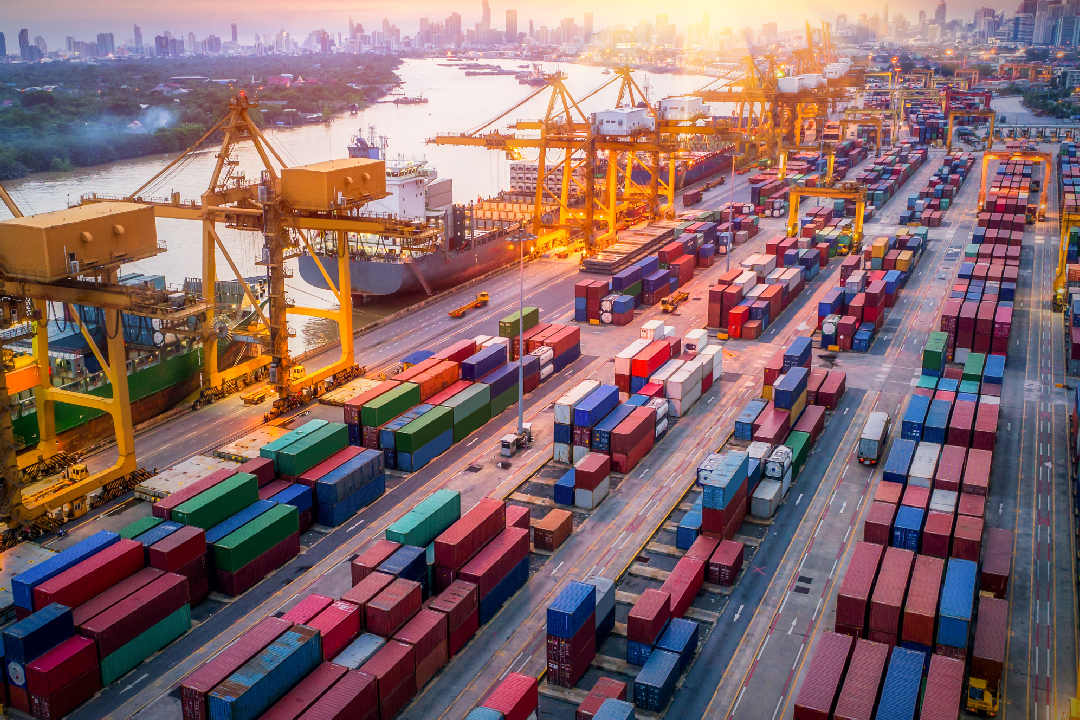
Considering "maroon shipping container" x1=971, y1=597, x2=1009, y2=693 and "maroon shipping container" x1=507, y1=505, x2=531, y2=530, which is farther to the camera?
"maroon shipping container" x1=507, y1=505, x2=531, y2=530

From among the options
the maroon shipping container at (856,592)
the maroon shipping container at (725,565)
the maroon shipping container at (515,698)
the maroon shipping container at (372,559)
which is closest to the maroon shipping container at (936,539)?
the maroon shipping container at (856,592)

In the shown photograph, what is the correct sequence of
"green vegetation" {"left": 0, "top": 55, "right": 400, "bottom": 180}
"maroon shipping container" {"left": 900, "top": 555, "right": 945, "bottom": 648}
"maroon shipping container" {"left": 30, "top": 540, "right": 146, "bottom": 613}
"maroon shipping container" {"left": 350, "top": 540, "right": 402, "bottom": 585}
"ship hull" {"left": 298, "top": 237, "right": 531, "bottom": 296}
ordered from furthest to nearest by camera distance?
"green vegetation" {"left": 0, "top": 55, "right": 400, "bottom": 180} < "ship hull" {"left": 298, "top": 237, "right": 531, "bottom": 296} < "maroon shipping container" {"left": 350, "top": 540, "right": 402, "bottom": 585} < "maroon shipping container" {"left": 30, "top": 540, "right": 146, "bottom": 613} < "maroon shipping container" {"left": 900, "top": 555, "right": 945, "bottom": 648}

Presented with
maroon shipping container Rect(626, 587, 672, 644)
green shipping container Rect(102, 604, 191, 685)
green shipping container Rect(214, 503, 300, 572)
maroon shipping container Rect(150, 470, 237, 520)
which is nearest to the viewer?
green shipping container Rect(102, 604, 191, 685)

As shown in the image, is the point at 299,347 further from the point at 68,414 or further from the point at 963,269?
the point at 963,269

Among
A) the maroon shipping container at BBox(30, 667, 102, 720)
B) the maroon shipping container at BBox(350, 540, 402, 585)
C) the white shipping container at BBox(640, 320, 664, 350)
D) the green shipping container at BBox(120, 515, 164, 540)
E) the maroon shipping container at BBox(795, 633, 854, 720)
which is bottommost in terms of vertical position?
the maroon shipping container at BBox(30, 667, 102, 720)

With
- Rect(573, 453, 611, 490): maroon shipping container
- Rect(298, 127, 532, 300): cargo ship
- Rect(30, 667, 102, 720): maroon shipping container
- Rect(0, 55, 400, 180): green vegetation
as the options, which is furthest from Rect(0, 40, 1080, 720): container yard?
Rect(0, 55, 400, 180): green vegetation

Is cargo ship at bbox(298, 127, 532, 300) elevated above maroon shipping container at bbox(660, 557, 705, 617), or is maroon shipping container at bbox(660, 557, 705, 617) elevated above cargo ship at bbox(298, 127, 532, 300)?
cargo ship at bbox(298, 127, 532, 300)

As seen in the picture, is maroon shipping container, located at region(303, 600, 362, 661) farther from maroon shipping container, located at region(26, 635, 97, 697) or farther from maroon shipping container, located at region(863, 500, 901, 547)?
maroon shipping container, located at region(863, 500, 901, 547)
